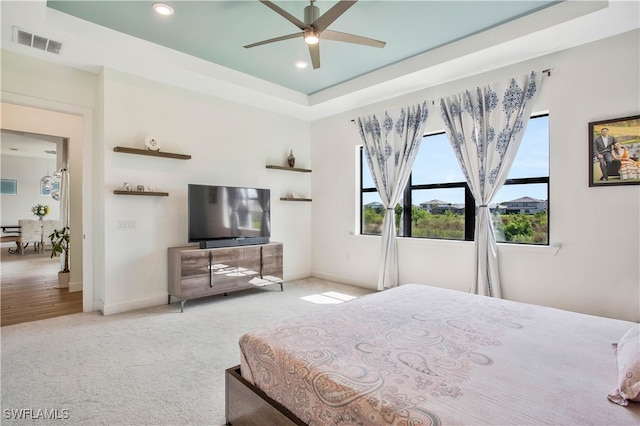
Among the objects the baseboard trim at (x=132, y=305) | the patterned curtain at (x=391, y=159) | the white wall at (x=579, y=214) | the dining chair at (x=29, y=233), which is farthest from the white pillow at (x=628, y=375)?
the dining chair at (x=29, y=233)

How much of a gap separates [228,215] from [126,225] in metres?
1.20

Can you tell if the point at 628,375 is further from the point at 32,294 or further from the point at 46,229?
the point at 46,229

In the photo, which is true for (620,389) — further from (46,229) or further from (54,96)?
A: (46,229)

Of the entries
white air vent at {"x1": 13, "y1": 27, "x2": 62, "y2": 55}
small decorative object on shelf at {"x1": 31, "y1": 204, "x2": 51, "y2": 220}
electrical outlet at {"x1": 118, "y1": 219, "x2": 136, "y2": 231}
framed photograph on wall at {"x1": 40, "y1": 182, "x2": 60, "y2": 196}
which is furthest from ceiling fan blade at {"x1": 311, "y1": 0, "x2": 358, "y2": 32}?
small decorative object on shelf at {"x1": 31, "y1": 204, "x2": 51, "y2": 220}

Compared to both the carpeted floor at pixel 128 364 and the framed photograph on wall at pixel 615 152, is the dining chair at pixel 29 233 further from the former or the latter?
the framed photograph on wall at pixel 615 152

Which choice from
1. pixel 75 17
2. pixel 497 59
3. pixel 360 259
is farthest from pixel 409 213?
pixel 75 17

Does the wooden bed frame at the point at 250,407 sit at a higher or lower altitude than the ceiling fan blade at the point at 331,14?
lower

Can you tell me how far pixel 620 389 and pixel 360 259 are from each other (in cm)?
401

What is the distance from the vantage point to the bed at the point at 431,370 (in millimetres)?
1043

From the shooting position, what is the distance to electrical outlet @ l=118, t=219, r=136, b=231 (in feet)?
12.5

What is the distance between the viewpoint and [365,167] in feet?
17.2

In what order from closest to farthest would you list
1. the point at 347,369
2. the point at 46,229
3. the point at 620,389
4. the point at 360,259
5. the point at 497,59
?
the point at 620,389
the point at 347,369
the point at 497,59
the point at 360,259
the point at 46,229

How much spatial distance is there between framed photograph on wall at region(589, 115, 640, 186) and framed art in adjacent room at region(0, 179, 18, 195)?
44.3 feet

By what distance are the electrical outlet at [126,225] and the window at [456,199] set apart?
3.24 metres
